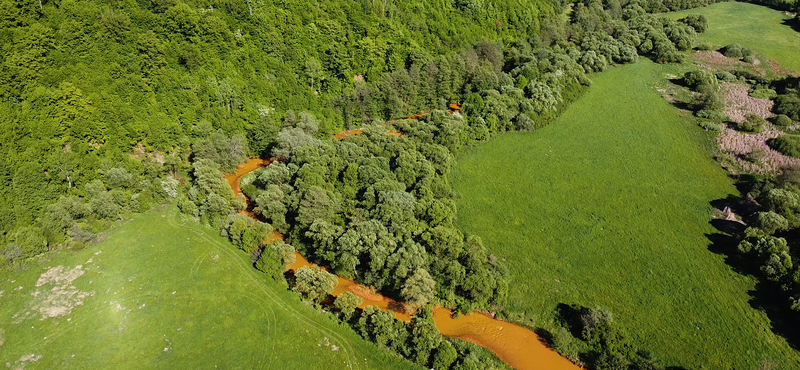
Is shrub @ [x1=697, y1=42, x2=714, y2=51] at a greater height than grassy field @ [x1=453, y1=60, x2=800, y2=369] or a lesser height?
greater

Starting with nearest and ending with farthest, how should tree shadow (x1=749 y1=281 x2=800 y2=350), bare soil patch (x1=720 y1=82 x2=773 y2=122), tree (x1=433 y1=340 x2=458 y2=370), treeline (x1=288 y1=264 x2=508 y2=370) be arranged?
tree (x1=433 y1=340 x2=458 y2=370)
treeline (x1=288 y1=264 x2=508 y2=370)
tree shadow (x1=749 y1=281 x2=800 y2=350)
bare soil patch (x1=720 y1=82 x2=773 y2=122)

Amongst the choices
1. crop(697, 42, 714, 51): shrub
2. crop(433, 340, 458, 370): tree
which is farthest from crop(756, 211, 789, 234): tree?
crop(697, 42, 714, 51): shrub

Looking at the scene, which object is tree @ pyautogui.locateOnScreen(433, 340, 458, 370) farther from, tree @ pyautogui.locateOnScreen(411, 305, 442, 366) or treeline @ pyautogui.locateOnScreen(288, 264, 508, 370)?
tree @ pyautogui.locateOnScreen(411, 305, 442, 366)

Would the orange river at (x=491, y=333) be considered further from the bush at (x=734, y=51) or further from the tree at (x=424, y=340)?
the bush at (x=734, y=51)

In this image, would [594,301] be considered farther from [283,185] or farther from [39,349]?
[39,349]

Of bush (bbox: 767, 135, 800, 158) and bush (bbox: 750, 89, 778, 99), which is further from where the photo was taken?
bush (bbox: 750, 89, 778, 99)

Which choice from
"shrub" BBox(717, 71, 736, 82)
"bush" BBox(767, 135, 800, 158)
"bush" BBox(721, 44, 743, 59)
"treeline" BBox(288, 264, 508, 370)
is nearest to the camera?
"treeline" BBox(288, 264, 508, 370)

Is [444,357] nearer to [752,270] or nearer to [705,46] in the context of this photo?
[752,270]

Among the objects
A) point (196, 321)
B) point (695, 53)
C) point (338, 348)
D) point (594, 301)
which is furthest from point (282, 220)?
point (695, 53)

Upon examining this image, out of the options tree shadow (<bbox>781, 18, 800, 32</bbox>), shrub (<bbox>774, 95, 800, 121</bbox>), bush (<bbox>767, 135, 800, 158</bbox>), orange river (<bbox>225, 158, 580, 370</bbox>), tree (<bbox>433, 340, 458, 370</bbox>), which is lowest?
orange river (<bbox>225, 158, 580, 370</bbox>)
